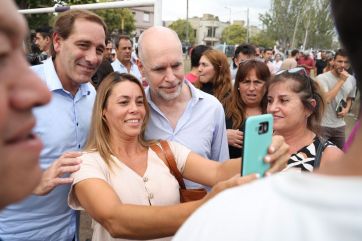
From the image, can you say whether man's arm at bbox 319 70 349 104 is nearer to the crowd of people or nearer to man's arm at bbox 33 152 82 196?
the crowd of people

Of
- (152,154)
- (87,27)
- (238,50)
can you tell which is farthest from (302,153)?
(238,50)

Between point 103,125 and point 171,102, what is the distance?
546 mm

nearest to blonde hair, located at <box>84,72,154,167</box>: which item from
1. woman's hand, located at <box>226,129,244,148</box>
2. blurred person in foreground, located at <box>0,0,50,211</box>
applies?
woman's hand, located at <box>226,129,244,148</box>

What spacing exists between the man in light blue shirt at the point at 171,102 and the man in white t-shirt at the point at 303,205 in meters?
1.75

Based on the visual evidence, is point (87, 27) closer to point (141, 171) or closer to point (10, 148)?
point (141, 171)

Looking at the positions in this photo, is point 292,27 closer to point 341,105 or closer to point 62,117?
point 341,105

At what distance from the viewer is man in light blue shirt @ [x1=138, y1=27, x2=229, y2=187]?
8.18ft

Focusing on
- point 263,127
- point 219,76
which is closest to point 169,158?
point 263,127

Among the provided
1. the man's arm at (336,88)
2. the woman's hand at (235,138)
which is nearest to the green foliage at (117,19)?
the man's arm at (336,88)

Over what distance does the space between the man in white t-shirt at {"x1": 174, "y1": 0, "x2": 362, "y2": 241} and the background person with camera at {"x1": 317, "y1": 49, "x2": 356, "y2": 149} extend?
4665 millimetres

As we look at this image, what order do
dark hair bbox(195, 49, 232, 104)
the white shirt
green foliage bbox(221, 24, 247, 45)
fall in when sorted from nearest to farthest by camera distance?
the white shirt
dark hair bbox(195, 49, 232, 104)
green foliage bbox(221, 24, 247, 45)

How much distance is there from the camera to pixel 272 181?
711 mm

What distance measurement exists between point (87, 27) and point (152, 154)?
100 centimetres

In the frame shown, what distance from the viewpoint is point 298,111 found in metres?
2.64
